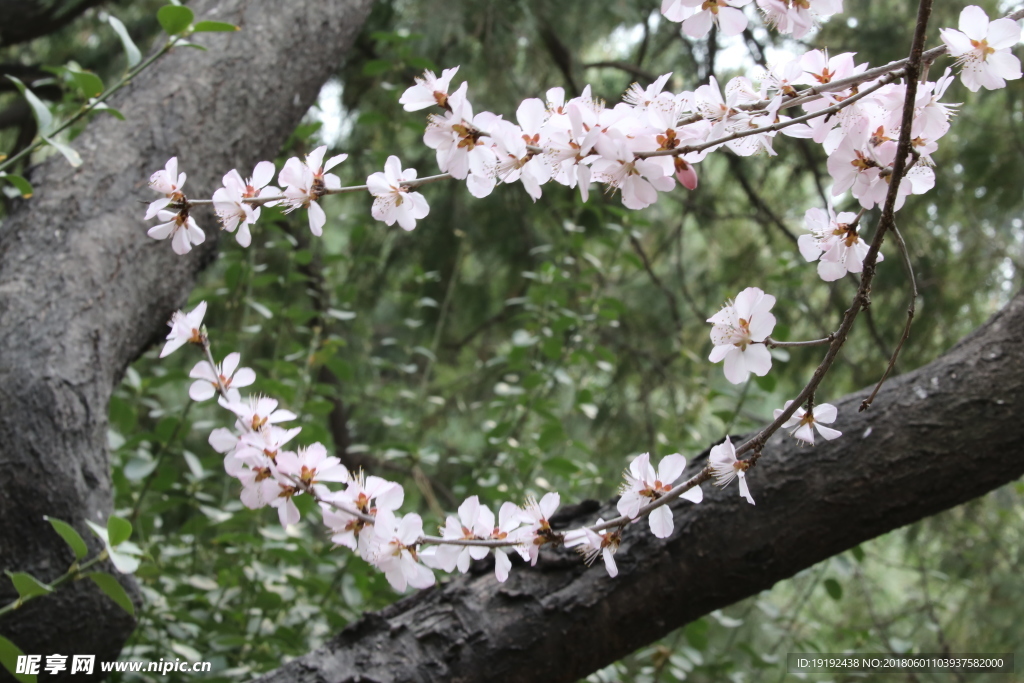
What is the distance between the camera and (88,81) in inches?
35.0

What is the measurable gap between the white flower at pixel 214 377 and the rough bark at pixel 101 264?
1.25ft

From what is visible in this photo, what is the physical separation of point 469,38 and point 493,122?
54.2 inches

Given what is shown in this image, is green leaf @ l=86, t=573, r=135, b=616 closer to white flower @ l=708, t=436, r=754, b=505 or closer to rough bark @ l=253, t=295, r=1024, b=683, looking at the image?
rough bark @ l=253, t=295, r=1024, b=683

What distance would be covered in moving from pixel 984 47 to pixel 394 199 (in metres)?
0.42

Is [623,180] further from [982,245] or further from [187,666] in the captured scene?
[982,245]

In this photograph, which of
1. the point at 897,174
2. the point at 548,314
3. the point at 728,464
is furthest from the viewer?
the point at 548,314

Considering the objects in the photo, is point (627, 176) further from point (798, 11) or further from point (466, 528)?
point (466, 528)

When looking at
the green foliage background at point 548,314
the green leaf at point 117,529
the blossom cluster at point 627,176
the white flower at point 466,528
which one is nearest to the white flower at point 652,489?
the blossom cluster at point 627,176

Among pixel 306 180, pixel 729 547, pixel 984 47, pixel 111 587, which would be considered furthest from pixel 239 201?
pixel 729 547

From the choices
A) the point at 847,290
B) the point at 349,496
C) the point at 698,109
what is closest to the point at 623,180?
the point at 698,109

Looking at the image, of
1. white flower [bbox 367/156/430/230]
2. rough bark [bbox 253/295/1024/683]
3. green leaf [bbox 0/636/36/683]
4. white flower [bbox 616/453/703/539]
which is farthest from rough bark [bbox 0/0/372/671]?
white flower [bbox 616/453/703/539]

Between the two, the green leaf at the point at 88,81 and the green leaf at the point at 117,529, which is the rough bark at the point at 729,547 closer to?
the green leaf at the point at 117,529

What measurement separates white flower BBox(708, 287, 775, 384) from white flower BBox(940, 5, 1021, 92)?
0.66 feet

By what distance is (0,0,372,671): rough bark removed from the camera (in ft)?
2.89
